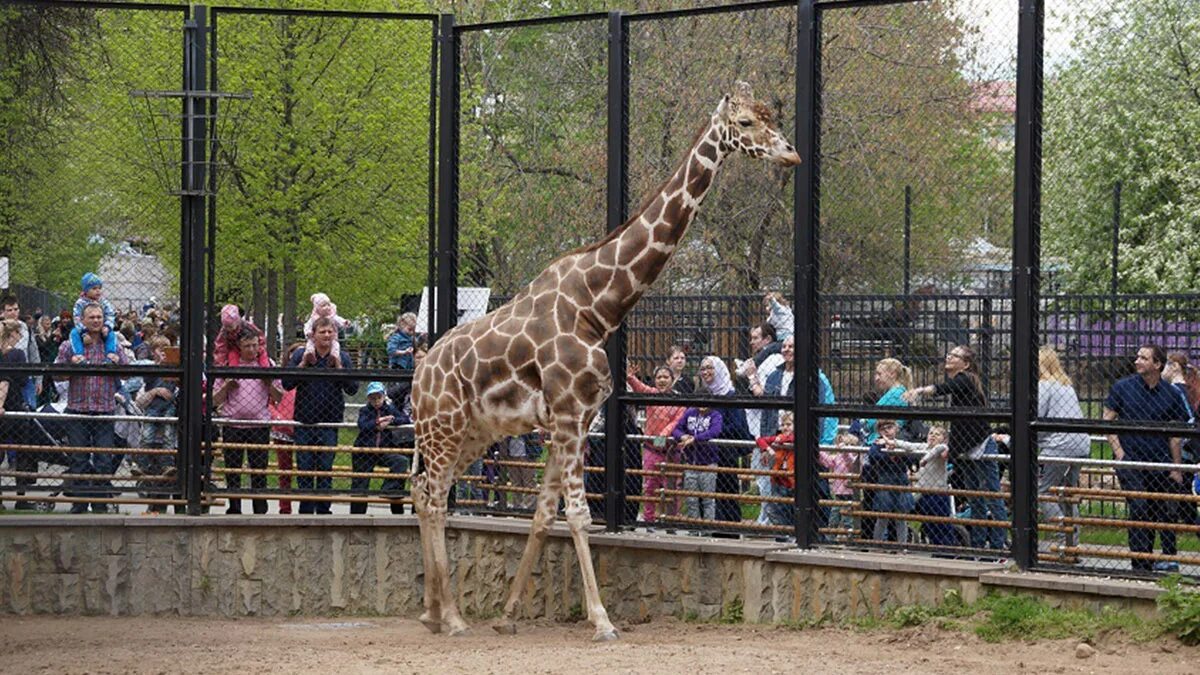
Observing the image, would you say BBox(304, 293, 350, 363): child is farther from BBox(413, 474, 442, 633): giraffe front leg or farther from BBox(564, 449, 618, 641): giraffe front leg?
BBox(564, 449, 618, 641): giraffe front leg

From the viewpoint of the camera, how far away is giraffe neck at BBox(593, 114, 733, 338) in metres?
11.1

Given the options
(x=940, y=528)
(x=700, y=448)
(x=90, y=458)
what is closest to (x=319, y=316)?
(x=90, y=458)

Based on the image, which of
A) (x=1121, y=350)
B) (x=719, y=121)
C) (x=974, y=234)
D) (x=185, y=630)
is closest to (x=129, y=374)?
(x=185, y=630)

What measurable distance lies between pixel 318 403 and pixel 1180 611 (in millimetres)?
6539

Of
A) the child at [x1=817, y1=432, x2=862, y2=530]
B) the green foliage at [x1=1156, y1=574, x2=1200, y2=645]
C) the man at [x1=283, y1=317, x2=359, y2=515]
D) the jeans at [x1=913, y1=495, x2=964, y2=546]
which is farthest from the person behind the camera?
the man at [x1=283, y1=317, x2=359, y2=515]

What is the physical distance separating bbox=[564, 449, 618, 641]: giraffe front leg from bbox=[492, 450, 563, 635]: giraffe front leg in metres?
0.22

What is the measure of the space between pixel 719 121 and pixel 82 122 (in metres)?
5.17

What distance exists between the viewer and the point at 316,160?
43.4 ft

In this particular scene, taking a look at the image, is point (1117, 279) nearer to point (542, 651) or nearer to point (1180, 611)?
point (1180, 611)

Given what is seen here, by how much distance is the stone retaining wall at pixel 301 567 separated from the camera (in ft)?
38.5

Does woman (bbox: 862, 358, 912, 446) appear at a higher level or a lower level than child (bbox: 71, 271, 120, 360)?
lower

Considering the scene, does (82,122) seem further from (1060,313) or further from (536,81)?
(1060,313)

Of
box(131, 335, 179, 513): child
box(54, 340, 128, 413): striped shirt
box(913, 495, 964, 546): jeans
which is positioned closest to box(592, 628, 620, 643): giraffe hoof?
box(913, 495, 964, 546): jeans

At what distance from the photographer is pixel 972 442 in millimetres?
10680
